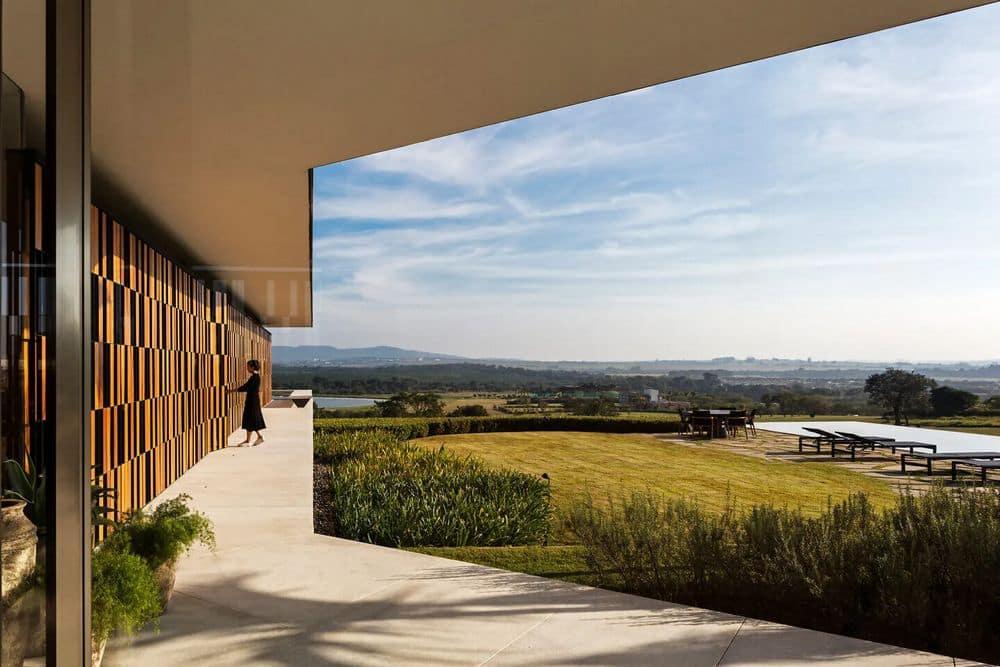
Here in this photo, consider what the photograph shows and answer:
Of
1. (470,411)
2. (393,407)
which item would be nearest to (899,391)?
(470,411)

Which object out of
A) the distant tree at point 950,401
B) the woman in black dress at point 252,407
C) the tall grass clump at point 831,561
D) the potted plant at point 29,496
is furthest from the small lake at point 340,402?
the distant tree at point 950,401

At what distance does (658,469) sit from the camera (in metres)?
4.00

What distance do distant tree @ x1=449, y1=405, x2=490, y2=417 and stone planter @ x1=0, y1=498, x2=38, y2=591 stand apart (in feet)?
8.24

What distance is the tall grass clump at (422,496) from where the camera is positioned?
4.49 meters

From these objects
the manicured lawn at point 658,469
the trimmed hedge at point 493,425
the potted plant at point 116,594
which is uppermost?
the trimmed hedge at point 493,425

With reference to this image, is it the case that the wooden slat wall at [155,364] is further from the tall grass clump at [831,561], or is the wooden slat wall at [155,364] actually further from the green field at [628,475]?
the tall grass clump at [831,561]

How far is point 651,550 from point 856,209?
217 centimetres

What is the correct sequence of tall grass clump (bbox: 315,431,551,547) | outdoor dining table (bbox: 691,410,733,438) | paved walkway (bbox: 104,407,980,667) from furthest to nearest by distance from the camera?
1. tall grass clump (bbox: 315,431,551,547)
2. outdoor dining table (bbox: 691,410,733,438)
3. paved walkway (bbox: 104,407,980,667)

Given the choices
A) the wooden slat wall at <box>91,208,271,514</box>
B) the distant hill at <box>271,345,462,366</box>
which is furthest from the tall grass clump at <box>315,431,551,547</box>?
the wooden slat wall at <box>91,208,271,514</box>

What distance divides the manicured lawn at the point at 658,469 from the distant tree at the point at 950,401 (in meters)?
0.47

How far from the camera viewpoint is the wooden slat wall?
9.08 ft

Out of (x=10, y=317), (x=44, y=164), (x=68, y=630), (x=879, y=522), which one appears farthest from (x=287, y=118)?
(x=879, y=522)

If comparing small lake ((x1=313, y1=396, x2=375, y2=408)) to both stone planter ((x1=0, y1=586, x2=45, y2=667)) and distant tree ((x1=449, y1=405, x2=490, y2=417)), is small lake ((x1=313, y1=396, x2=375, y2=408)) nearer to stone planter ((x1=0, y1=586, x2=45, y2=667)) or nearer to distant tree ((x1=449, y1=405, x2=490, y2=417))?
distant tree ((x1=449, y1=405, x2=490, y2=417))

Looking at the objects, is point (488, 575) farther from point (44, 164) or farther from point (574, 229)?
point (44, 164)
